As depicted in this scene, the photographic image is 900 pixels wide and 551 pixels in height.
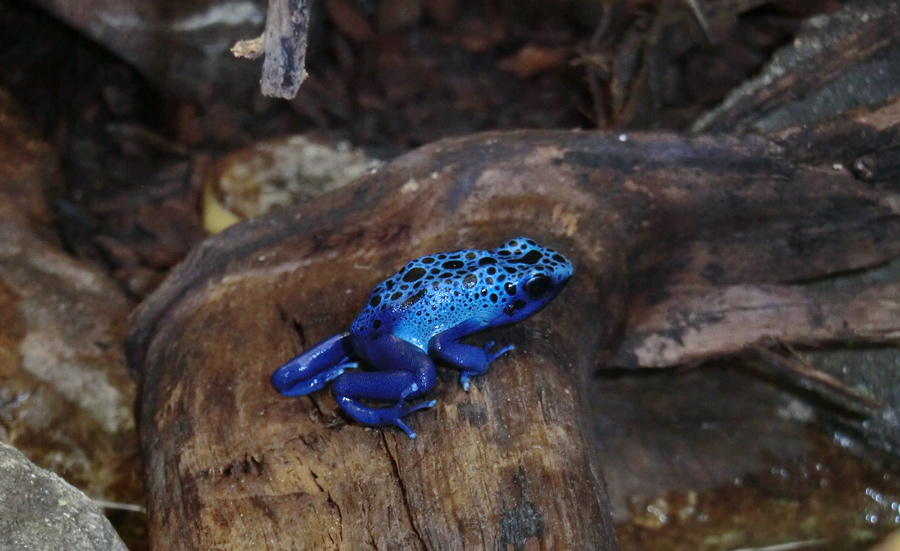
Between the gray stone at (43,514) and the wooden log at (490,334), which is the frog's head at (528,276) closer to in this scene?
the wooden log at (490,334)

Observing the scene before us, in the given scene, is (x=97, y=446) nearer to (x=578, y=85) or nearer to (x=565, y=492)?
(x=565, y=492)

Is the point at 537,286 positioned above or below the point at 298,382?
above

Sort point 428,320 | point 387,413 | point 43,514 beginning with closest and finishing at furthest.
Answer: point 43,514 < point 387,413 < point 428,320

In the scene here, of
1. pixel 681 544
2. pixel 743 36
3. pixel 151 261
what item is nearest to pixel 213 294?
pixel 151 261

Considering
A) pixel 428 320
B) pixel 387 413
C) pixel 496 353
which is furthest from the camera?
pixel 428 320

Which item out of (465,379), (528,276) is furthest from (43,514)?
(528,276)

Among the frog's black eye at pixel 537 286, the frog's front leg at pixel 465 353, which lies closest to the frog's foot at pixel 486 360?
the frog's front leg at pixel 465 353

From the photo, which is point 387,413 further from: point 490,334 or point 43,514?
point 43,514
